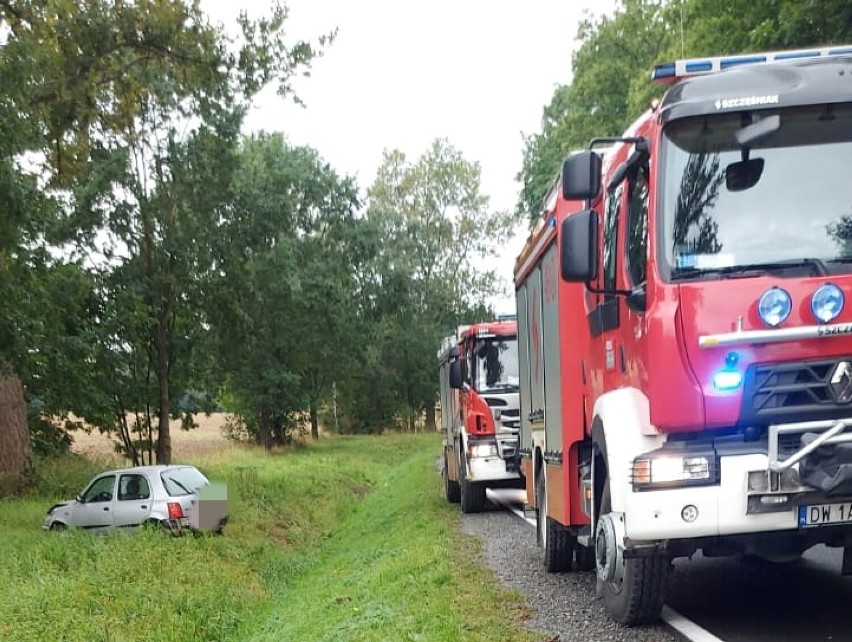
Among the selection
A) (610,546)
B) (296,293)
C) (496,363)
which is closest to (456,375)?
(496,363)

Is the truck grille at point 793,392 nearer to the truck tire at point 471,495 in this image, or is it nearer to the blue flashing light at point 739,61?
the blue flashing light at point 739,61

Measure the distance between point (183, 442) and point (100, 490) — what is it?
88.8 ft

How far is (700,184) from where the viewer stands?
Result: 214 inches

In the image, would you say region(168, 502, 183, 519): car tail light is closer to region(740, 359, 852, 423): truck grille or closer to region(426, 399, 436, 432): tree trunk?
region(740, 359, 852, 423): truck grille

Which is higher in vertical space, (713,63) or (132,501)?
(713,63)

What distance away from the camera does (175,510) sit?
588 inches

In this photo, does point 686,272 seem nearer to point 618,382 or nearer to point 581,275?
point 581,275

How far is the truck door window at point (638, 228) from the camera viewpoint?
562 cm

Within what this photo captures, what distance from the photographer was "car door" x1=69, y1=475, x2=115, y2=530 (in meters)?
15.1

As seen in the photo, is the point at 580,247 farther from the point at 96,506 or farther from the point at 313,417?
the point at 313,417

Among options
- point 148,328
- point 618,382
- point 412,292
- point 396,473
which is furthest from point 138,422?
point 412,292

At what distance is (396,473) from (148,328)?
11716 mm

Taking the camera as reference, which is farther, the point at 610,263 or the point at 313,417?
the point at 313,417

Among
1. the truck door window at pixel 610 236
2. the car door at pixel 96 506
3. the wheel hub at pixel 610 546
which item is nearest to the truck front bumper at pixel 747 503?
the wheel hub at pixel 610 546
